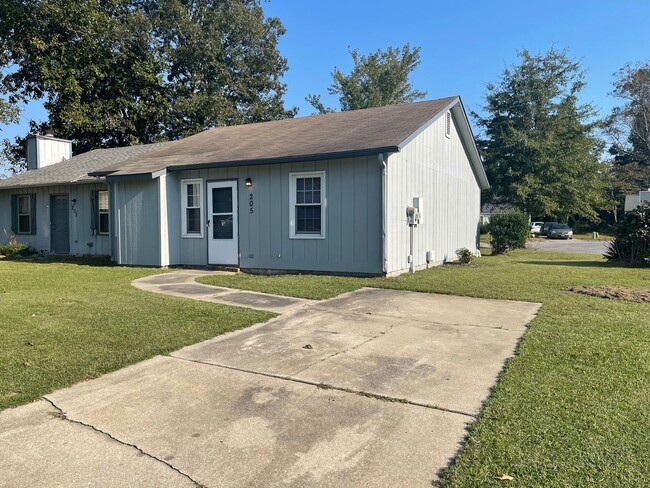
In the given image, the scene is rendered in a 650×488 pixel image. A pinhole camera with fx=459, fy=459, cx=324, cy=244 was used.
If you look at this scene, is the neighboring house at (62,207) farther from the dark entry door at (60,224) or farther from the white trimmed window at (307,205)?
the white trimmed window at (307,205)

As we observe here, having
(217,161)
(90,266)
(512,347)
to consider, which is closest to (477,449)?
(512,347)

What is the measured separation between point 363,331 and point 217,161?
7.04m

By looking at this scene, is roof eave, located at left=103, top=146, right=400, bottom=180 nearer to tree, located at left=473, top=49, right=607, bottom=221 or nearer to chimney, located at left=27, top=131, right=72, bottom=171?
chimney, located at left=27, top=131, right=72, bottom=171

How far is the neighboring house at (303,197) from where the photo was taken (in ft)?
32.8

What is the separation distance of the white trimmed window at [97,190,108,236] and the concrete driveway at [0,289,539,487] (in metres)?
11.6

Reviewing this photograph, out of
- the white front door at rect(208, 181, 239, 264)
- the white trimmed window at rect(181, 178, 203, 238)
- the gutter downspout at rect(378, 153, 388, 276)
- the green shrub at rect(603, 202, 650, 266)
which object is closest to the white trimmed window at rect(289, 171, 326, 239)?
the gutter downspout at rect(378, 153, 388, 276)

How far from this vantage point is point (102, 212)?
15.1 metres

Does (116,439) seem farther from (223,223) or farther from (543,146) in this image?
(543,146)

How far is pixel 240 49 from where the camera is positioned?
104 feet

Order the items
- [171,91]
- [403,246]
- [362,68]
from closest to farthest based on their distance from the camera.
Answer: [403,246], [171,91], [362,68]

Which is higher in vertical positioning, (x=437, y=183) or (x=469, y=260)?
(x=437, y=183)

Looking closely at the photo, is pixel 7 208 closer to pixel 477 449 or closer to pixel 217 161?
pixel 217 161

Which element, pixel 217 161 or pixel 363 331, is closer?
pixel 363 331

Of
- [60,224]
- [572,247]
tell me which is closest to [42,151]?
[60,224]
